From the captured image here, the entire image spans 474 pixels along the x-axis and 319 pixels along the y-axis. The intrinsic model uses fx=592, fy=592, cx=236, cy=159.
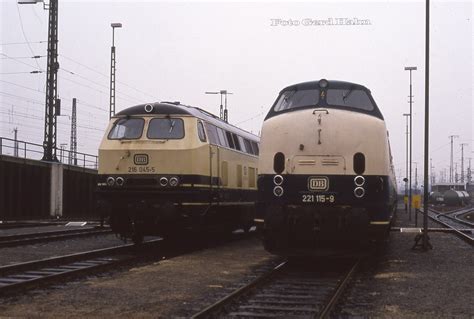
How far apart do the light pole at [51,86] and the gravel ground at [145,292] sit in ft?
62.3

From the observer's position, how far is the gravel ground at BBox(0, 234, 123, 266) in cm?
1266

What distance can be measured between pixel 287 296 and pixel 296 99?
4.37m

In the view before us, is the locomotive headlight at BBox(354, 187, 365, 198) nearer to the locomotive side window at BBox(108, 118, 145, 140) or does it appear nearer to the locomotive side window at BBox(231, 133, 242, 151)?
the locomotive side window at BBox(108, 118, 145, 140)

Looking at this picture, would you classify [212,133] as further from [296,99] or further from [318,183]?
[318,183]

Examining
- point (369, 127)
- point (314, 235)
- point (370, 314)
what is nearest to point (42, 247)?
point (314, 235)

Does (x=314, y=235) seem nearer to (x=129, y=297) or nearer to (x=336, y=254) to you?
(x=336, y=254)

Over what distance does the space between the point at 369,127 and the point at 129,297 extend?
16.7 feet

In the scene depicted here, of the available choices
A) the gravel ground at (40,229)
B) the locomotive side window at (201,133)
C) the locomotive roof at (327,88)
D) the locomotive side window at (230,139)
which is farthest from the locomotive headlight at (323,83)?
the gravel ground at (40,229)

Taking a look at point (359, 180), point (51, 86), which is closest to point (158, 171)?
point (359, 180)

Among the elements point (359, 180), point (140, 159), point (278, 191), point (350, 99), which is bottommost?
point (278, 191)

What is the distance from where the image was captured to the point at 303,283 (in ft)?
30.9

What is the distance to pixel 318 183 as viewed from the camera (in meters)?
10.3

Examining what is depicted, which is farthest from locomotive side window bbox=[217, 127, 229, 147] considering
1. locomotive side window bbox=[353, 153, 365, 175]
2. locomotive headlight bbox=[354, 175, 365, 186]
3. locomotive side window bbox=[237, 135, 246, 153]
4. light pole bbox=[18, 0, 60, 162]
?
light pole bbox=[18, 0, 60, 162]

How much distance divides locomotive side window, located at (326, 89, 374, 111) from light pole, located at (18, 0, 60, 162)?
823 inches
